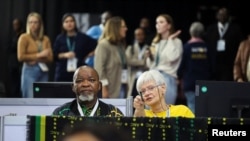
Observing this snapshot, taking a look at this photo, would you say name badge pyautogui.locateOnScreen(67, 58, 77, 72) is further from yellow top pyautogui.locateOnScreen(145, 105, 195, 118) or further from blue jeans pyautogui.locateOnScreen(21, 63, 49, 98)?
yellow top pyautogui.locateOnScreen(145, 105, 195, 118)

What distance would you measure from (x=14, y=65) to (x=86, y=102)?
7565 mm

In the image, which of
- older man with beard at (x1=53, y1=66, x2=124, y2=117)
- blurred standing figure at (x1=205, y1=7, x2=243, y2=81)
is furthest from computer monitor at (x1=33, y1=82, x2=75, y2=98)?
blurred standing figure at (x1=205, y1=7, x2=243, y2=81)

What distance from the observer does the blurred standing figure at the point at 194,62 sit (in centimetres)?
1158

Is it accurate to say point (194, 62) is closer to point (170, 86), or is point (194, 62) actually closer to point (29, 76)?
point (170, 86)

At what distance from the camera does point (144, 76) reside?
6.28 m

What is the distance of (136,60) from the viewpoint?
12.3 metres

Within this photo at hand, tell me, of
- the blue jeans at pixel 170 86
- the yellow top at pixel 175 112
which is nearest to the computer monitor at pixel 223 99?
the yellow top at pixel 175 112

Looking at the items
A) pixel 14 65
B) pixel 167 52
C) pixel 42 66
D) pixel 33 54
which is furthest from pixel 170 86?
pixel 14 65

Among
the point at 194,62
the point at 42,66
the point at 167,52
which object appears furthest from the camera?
the point at 194,62

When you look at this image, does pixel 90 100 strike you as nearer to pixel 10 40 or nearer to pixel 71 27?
pixel 71 27

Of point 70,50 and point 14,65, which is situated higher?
point 14,65

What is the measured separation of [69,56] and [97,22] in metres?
4.42

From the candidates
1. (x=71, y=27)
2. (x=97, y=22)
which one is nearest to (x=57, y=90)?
(x=71, y=27)

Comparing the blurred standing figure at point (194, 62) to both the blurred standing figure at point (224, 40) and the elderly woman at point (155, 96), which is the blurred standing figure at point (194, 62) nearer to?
the blurred standing figure at point (224, 40)
